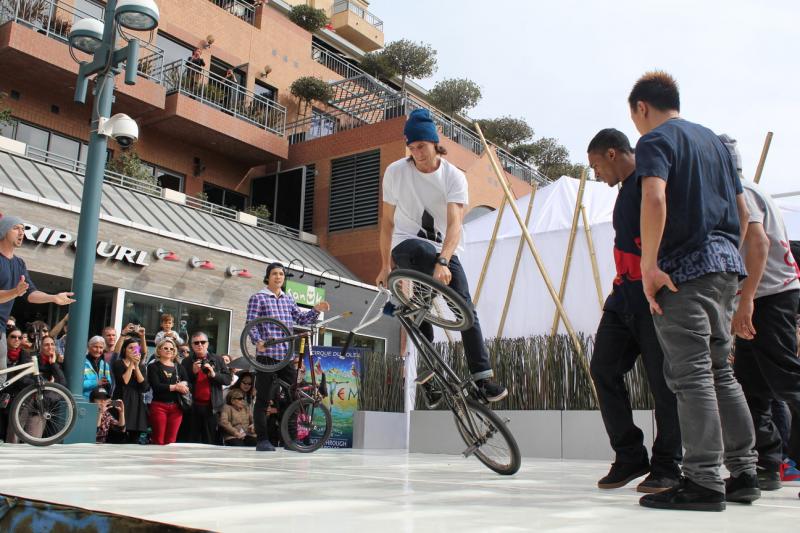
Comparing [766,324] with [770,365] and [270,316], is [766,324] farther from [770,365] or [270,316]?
[270,316]

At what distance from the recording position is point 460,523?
154 cm

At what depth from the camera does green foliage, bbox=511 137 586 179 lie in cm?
2944

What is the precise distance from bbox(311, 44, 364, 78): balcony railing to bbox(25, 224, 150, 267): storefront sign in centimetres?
1172

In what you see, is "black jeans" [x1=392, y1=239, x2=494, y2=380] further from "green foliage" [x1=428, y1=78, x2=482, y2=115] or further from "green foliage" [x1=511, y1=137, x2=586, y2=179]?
"green foliage" [x1=511, y1=137, x2=586, y2=179]

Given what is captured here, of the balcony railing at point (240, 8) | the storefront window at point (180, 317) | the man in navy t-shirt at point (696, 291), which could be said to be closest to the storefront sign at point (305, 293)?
the storefront window at point (180, 317)

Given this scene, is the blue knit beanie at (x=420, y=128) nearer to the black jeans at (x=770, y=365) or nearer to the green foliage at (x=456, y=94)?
the black jeans at (x=770, y=365)

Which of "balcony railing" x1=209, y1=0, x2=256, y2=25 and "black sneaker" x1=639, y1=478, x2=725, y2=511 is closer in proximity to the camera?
"black sneaker" x1=639, y1=478, x2=725, y2=511

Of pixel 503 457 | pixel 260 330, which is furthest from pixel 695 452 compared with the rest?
pixel 260 330

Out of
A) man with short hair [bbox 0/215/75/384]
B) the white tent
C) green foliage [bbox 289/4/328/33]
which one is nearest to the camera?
man with short hair [bbox 0/215/75/384]

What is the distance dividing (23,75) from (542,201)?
10.8 m

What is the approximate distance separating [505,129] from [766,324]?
26.4m

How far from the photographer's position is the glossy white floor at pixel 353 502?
149cm

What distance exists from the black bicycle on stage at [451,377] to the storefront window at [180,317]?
30.8 feet

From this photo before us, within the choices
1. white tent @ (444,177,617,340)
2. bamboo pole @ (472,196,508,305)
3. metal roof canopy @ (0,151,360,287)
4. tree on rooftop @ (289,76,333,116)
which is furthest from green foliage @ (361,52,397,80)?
bamboo pole @ (472,196,508,305)
